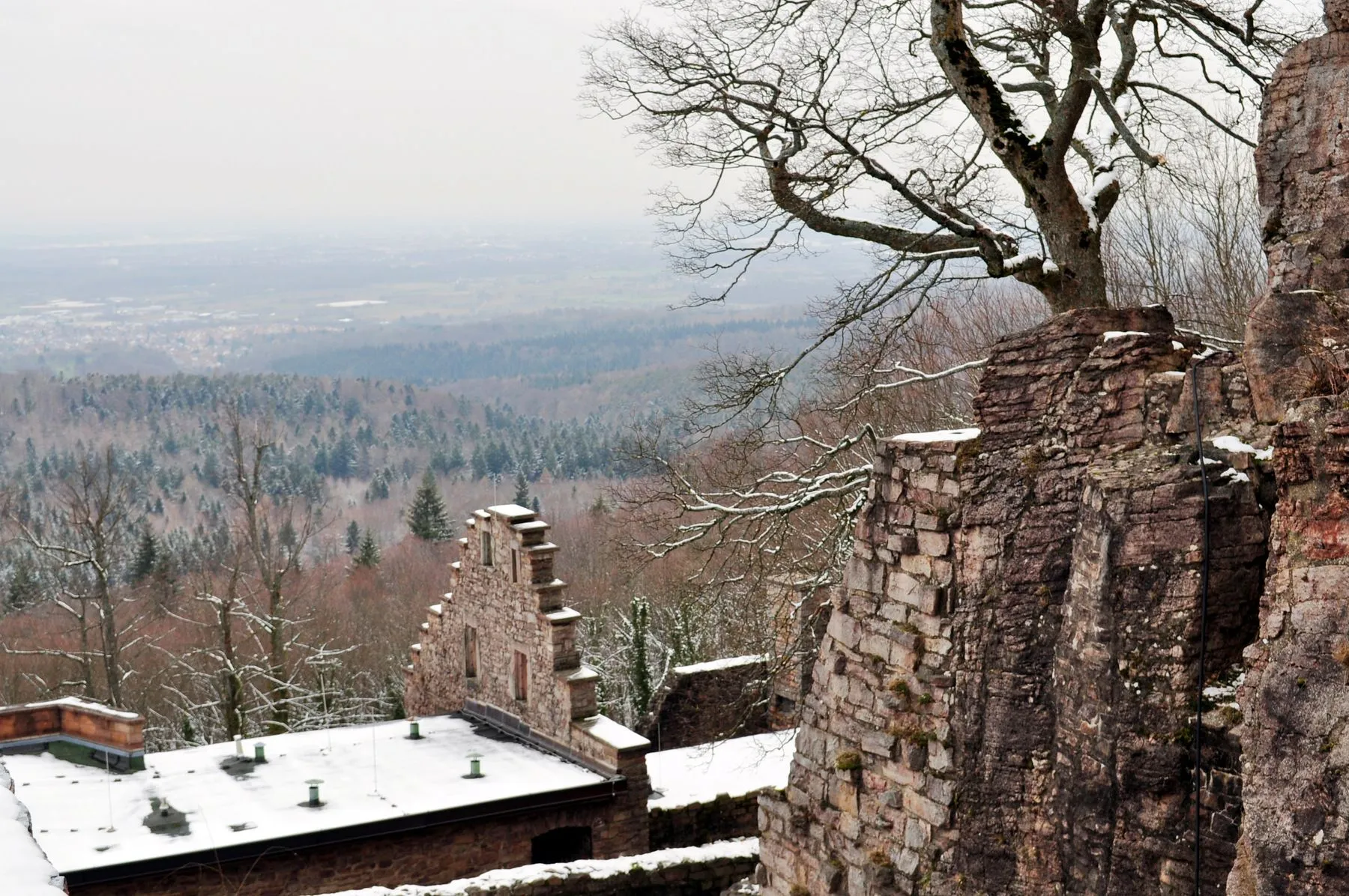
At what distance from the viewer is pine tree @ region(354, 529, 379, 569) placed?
215ft

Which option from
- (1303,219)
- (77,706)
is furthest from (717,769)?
(1303,219)

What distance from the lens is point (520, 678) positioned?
2289cm

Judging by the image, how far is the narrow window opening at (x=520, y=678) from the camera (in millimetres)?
22719

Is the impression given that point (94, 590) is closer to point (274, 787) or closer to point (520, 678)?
point (520, 678)

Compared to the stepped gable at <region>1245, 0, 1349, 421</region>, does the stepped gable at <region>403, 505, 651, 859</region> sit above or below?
below

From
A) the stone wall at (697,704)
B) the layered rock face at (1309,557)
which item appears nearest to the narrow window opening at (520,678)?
the stone wall at (697,704)

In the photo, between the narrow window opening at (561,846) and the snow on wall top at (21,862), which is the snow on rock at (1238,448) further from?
the narrow window opening at (561,846)

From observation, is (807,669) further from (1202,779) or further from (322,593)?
(322,593)

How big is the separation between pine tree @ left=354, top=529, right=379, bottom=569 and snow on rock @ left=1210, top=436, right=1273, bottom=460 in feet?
198

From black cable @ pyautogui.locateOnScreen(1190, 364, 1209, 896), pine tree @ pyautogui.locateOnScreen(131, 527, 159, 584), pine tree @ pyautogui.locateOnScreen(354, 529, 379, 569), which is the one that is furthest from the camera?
pine tree @ pyautogui.locateOnScreen(354, 529, 379, 569)

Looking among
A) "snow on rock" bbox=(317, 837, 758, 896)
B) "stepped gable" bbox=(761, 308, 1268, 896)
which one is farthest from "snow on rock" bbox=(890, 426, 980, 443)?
"snow on rock" bbox=(317, 837, 758, 896)

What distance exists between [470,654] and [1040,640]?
17.3 meters

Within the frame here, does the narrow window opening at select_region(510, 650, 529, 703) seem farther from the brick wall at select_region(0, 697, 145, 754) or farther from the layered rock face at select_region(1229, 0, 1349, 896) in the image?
the layered rock face at select_region(1229, 0, 1349, 896)

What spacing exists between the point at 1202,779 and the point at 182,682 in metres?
47.9
